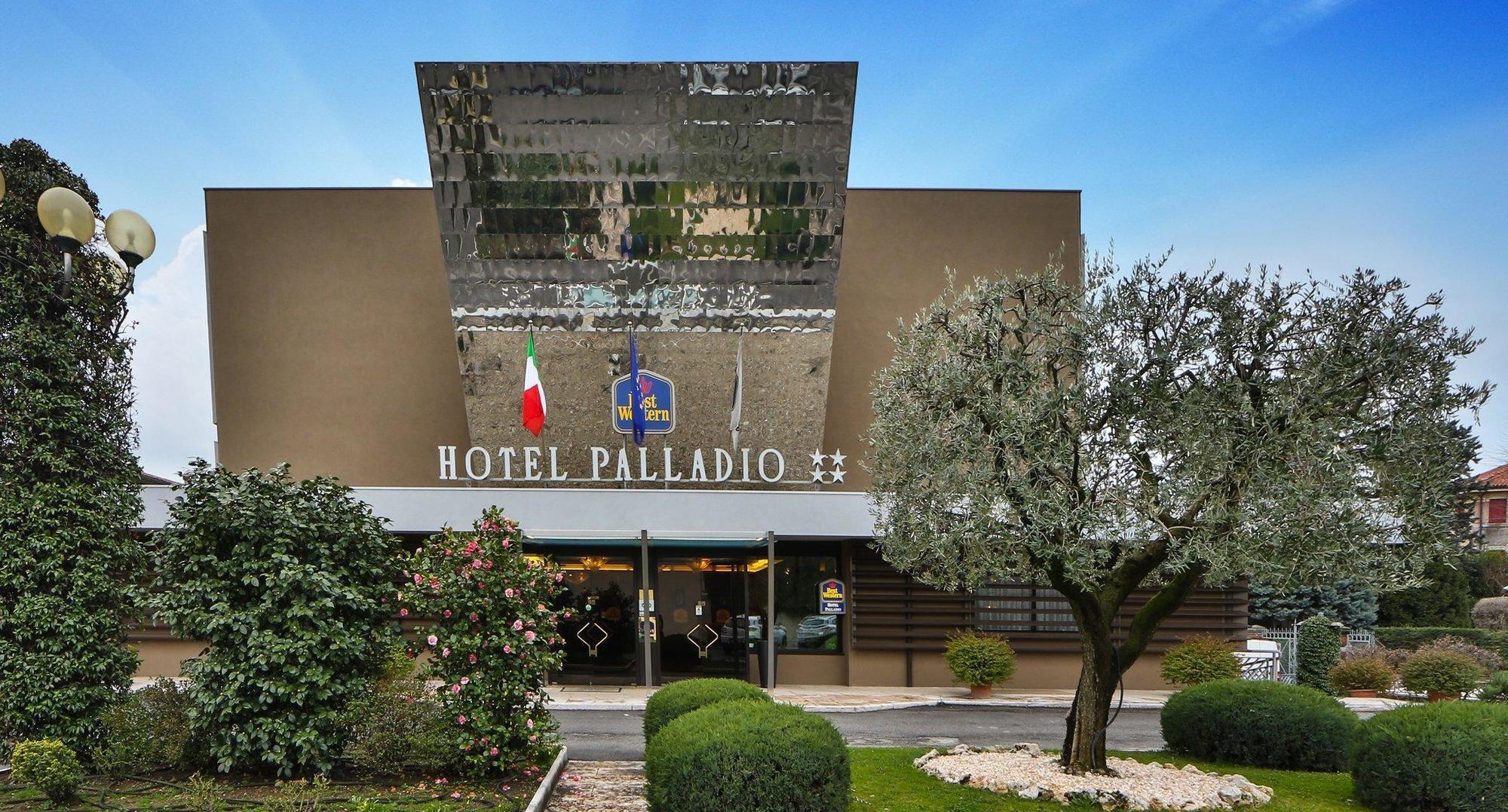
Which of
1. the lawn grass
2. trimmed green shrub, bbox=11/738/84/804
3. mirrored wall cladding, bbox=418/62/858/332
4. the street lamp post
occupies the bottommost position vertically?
the lawn grass

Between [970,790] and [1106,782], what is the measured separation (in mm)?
1339

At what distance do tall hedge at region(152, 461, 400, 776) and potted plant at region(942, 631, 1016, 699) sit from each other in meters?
11.2

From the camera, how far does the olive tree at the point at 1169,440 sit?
24.4ft

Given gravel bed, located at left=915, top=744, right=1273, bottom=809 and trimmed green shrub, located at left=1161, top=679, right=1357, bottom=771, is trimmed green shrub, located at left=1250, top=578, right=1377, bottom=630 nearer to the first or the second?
trimmed green shrub, located at left=1161, top=679, right=1357, bottom=771

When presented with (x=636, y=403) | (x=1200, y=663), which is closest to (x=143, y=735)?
(x=636, y=403)

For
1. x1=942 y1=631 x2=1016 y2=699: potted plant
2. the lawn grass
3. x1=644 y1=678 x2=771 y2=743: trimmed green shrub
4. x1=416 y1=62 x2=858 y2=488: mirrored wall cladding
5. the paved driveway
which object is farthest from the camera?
x1=416 y1=62 x2=858 y2=488: mirrored wall cladding

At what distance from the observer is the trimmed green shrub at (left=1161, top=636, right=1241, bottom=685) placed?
50.8 ft

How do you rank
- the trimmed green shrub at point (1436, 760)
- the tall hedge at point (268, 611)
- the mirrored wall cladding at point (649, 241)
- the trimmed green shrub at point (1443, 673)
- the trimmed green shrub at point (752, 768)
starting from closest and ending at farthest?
the trimmed green shrub at point (752, 768)
the tall hedge at point (268, 611)
the trimmed green shrub at point (1436, 760)
the trimmed green shrub at point (1443, 673)
the mirrored wall cladding at point (649, 241)

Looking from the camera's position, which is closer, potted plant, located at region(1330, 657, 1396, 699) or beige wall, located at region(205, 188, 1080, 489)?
potted plant, located at region(1330, 657, 1396, 699)

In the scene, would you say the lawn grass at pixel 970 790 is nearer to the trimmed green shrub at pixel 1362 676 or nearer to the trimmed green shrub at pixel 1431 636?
the trimmed green shrub at pixel 1362 676

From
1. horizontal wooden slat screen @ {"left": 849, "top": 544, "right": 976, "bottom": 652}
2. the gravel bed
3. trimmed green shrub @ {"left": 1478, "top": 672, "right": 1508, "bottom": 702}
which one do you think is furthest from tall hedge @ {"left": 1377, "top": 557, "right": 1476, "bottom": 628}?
the gravel bed

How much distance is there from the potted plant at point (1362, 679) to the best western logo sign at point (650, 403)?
47.6ft

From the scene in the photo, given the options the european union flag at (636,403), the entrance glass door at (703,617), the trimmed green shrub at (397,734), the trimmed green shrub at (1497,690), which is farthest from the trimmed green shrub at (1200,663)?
the trimmed green shrub at (397,734)

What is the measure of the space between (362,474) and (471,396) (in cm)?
494
